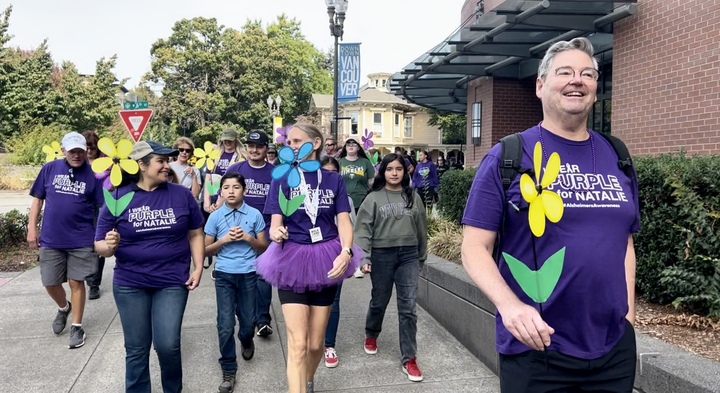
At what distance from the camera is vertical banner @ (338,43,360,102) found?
13.2 metres

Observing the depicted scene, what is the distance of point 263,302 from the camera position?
502cm

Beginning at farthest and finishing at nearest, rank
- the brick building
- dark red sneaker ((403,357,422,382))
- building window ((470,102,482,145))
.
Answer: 1. building window ((470,102,482,145))
2. the brick building
3. dark red sneaker ((403,357,422,382))

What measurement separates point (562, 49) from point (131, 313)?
9.46 ft

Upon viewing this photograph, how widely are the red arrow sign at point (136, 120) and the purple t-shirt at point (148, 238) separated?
240 inches

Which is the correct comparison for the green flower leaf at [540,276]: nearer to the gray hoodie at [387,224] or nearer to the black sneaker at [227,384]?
the gray hoodie at [387,224]

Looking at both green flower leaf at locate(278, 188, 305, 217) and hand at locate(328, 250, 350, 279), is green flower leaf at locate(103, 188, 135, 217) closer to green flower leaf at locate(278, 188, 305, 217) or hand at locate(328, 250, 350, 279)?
green flower leaf at locate(278, 188, 305, 217)

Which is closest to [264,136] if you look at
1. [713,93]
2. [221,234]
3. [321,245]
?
[221,234]

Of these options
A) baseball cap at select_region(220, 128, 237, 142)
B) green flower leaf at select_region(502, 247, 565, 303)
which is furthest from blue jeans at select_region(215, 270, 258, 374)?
baseball cap at select_region(220, 128, 237, 142)

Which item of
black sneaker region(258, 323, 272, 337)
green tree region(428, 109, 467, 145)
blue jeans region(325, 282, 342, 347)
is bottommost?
black sneaker region(258, 323, 272, 337)

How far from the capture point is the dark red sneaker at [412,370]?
4.17 meters

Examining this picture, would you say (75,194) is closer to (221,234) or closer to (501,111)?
(221,234)

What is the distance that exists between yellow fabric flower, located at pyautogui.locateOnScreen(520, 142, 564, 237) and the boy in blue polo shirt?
9.17 feet

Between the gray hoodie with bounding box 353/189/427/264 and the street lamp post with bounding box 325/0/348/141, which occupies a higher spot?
the street lamp post with bounding box 325/0/348/141

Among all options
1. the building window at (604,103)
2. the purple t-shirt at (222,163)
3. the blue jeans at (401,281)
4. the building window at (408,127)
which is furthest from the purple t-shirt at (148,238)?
the building window at (408,127)
